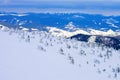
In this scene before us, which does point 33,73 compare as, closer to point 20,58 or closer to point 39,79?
point 39,79

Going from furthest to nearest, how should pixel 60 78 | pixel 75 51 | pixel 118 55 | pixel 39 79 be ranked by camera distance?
1. pixel 118 55
2. pixel 75 51
3. pixel 60 78
4. pixel 39 79

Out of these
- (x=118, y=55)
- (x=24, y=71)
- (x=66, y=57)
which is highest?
(x=24, y=71)

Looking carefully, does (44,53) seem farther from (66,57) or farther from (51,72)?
(51,72)

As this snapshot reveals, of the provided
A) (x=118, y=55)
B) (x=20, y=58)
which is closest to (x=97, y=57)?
(x=118, y=55)

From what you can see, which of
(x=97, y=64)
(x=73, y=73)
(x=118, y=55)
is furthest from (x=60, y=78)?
(x=118, y=55)

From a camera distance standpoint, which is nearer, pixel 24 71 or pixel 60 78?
pixel 24 71

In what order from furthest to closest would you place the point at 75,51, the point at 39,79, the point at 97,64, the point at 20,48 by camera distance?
the point at 75,51, the point at 97,64, the point at 20,48, the point at 39,79

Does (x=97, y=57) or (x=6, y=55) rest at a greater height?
(x=6, y=55)

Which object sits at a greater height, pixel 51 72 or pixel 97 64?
pixel 51 72

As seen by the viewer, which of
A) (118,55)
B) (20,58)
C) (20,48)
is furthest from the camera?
(118,55)
